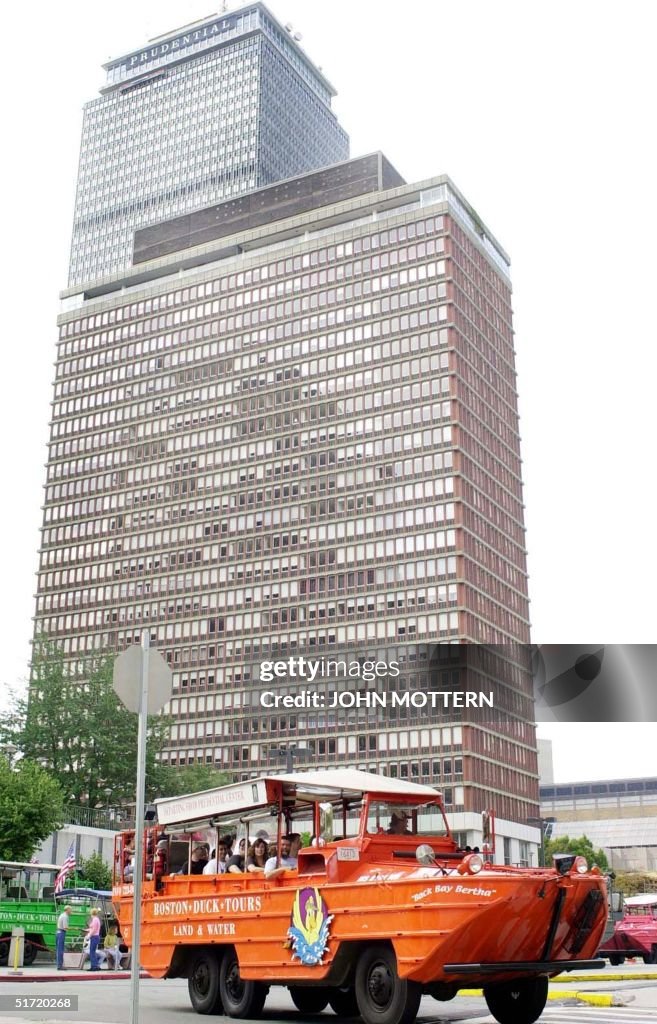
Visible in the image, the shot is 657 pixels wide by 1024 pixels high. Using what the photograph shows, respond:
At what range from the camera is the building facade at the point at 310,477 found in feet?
365

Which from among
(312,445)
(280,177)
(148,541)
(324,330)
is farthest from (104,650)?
(280,177)

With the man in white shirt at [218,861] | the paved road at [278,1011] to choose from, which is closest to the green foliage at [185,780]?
the paved road at [278,1011]

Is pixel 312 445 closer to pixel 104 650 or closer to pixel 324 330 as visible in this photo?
pixel 324 330

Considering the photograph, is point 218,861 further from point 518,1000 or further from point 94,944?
point 94,944

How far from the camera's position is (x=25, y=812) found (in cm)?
5006

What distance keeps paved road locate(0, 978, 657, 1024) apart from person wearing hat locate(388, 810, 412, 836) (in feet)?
7.73

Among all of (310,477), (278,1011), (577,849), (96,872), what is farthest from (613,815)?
(278,1011)

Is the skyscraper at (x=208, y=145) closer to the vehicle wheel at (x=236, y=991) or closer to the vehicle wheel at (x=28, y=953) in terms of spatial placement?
the vehicle wheel at (x=28, y=953)

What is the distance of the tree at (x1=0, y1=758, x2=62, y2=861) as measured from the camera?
49.7 meters

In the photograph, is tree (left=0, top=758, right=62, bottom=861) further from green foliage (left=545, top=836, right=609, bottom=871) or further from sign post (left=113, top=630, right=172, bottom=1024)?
green foliage (left=545, top=836, right=609, bottom=871)

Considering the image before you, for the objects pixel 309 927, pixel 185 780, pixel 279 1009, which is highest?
pixel 185 780

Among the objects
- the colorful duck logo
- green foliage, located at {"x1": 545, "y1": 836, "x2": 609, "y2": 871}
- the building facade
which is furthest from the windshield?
green foliage, located at {"x1": 545, "y1": 836, "x2": 609, "y2": 871}

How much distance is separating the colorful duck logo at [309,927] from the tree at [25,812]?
122 feet

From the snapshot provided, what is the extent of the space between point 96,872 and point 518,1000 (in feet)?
147
